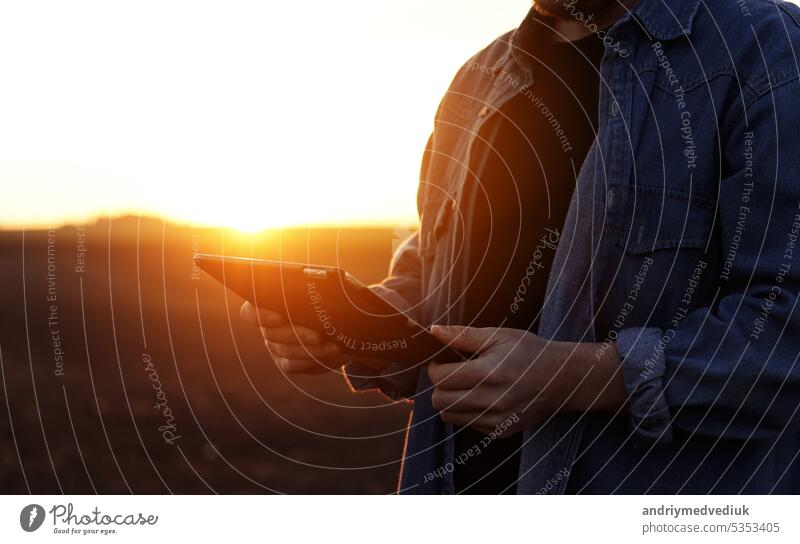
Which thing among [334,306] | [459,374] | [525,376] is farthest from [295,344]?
[525,376]

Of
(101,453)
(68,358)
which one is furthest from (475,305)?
(68,358)

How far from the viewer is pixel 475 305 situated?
2.02 meters

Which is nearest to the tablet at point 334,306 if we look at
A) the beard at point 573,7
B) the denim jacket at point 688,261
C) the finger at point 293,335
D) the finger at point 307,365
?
the finger at point 293,335

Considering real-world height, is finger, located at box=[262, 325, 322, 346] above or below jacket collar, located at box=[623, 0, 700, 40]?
below

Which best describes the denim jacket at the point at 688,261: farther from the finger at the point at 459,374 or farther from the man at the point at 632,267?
the finger at the point at 459,374

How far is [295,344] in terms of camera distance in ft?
6.23

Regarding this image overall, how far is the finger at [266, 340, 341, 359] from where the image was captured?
186cm

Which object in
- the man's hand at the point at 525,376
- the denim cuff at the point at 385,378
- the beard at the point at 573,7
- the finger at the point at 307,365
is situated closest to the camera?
the man's hand at the point at 525,376

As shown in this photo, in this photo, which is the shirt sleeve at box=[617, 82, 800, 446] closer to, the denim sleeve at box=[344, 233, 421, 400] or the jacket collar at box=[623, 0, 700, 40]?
the jacket collar at box=[623, 0, 700, 40]

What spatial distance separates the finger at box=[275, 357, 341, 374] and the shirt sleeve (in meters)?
0.69

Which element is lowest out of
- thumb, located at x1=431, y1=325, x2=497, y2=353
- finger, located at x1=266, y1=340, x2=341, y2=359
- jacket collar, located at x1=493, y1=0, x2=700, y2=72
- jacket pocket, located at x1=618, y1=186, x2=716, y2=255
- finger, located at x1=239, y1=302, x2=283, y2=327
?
finger, located at x1=266, y1=340, x2=341, y2=359

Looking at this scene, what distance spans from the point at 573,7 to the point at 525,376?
2.70ft

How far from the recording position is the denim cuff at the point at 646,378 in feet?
5.24

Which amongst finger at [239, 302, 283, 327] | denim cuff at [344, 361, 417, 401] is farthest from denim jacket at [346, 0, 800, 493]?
finger at [239, 302, 283, 327]
